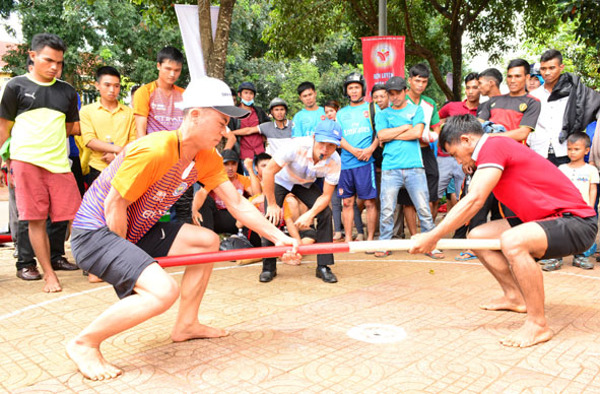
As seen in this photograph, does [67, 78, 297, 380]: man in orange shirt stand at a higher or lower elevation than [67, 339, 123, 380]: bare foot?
higher

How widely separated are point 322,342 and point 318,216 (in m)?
2.03

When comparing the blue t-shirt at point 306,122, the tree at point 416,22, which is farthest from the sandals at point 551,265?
the tree at point 416,22

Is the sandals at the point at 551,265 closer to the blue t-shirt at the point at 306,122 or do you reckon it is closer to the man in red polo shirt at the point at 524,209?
the man in red polo shirt at the point at 524,209

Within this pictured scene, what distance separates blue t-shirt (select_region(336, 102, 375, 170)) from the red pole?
3522mm

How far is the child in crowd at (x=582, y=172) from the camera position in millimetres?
5918

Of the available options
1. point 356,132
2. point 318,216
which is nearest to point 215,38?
point 356,132

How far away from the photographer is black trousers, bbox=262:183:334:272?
5438mm

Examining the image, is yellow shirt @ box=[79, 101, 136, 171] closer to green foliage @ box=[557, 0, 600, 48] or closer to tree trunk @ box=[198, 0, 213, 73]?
tree trunk @ box=[198, 0, 213, 73]

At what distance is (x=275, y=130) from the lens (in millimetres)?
7734

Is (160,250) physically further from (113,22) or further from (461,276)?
(113,22)

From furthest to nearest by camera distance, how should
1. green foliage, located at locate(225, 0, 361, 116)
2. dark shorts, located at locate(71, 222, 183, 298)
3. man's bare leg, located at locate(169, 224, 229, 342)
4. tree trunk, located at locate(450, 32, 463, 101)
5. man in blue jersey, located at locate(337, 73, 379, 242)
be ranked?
green foliage, located at locate(225, 0, 361, 116) < tree trunk, located at locate(450, 32, 463, 101) < man in blue jersey, located at locate(337, 73, 379, 242) < man's bare leg, located at locate(169, 224, 229, 342) < dark shorts, located at locate(71, 222, 183, 298)

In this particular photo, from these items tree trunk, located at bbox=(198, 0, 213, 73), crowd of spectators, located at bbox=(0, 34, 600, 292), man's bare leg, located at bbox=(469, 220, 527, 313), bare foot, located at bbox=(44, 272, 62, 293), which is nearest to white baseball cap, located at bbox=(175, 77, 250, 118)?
crowd of spectators, located at bbox=(0, 34, 600, 292)

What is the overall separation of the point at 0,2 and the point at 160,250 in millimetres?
18991

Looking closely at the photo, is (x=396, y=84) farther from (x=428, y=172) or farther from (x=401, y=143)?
(x=428, y=172)
